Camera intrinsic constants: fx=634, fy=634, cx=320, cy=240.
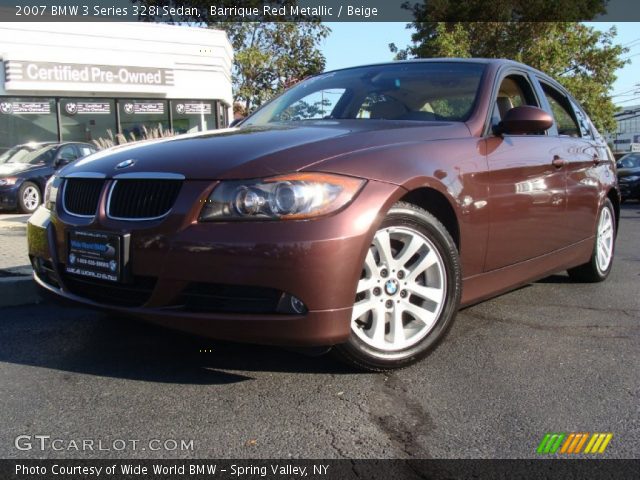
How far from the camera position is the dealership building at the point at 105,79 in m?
16.5

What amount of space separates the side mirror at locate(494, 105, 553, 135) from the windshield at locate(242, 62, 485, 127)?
229 millimetres

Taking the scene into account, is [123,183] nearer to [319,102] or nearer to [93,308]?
[93,308]

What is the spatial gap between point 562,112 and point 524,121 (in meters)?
1.56

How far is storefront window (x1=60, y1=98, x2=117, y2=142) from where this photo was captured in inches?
684

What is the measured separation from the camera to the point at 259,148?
2.92 m

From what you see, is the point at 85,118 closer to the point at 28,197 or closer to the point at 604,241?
the point at 28,197

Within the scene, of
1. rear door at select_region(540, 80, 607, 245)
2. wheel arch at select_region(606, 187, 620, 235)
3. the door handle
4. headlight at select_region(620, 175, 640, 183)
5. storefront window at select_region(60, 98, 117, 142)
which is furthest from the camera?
storefront window at select_region(60, 98, 117, 142)

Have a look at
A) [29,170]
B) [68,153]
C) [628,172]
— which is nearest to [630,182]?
[628,172]

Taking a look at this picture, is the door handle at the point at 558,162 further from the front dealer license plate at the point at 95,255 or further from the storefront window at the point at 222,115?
the storefront window at the point at 222,115

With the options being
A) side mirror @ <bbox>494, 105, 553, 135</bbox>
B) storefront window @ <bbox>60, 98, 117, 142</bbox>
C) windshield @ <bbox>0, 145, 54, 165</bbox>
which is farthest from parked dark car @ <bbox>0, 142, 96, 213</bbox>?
side mirror @ <bbox>494, 105, 553, 135</bbox>

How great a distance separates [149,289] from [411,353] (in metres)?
1.26

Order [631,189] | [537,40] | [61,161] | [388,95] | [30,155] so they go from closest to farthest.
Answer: [388,95], [61,161], [30,155], [631,189], [537,40]

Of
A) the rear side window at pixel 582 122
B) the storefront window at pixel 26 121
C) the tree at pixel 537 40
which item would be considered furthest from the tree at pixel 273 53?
the rear side window at pixel 582 122

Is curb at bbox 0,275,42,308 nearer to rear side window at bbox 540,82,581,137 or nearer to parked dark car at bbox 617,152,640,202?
rear side window at bbox 540,82,581,137
